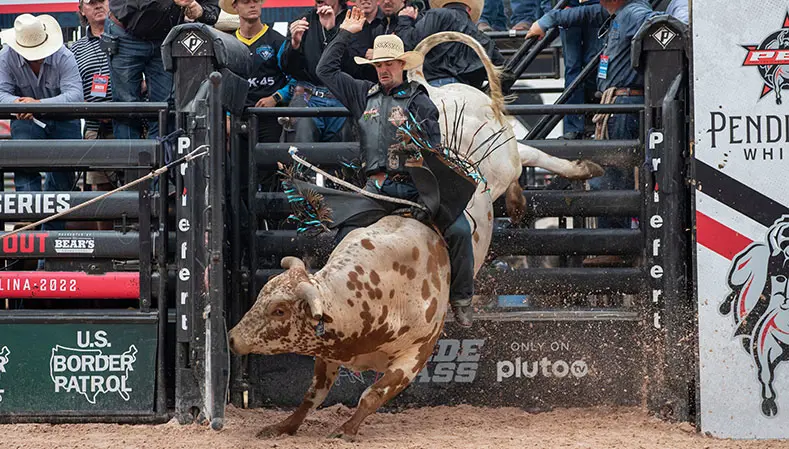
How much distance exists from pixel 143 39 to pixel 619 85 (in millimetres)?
3147

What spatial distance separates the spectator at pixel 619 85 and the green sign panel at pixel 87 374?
2886mm

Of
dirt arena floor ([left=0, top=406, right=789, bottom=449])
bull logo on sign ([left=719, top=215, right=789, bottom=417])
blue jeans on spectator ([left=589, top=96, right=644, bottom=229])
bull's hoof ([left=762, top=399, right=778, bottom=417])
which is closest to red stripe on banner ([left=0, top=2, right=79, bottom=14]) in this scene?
Answer: dirt arena floor ([left=0, top=406, right=789, bottom=449])

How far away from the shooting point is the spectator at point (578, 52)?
24.8 ft

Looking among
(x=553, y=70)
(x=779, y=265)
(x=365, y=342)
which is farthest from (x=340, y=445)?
(x=553, y=70)

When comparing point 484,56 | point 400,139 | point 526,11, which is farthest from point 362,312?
point 526,11

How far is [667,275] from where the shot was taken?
5676mm

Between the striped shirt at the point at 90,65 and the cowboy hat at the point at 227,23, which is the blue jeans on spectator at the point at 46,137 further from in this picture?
the cowboy hat at the point at 227,23

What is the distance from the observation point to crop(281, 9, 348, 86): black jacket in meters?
6.73

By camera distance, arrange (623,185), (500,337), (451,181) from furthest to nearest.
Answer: (623,185)
(500,337)
(451,181)

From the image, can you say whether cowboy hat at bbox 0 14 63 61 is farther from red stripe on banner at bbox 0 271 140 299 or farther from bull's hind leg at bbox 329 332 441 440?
bull's hind leg at bbox 329 332 441 440

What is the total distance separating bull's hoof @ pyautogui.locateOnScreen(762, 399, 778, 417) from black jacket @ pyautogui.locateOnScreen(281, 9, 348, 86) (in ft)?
11.1

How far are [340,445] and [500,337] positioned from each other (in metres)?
1.48

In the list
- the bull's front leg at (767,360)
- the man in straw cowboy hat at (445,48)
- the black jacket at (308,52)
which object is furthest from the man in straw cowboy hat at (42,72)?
the bull's front leg at (767,360)

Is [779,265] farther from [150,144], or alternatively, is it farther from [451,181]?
[150,144]
